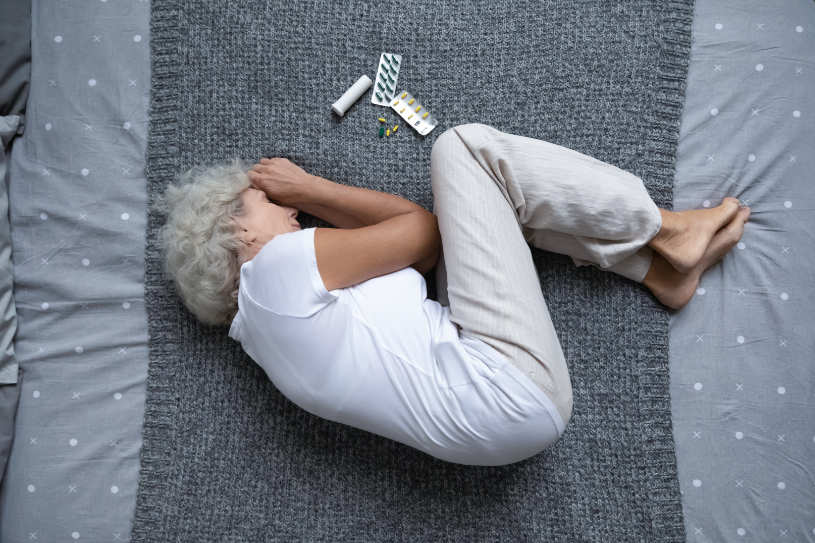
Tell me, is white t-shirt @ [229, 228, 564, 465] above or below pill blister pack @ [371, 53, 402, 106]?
below

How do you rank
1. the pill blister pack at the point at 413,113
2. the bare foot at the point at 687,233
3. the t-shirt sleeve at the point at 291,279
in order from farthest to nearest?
1. the pill blister pack at the point at 413,113
2. the bare foot at the point at 687,233
3. the t-shirt sleeve at the point at 291,279

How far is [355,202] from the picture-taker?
3.87 feet

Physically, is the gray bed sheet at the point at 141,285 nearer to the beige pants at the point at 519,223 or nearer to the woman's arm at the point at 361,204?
the beige pants at the point at 519,223

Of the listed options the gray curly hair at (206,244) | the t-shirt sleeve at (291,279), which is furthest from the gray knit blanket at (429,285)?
the t-shirt sleeve at (291,279)

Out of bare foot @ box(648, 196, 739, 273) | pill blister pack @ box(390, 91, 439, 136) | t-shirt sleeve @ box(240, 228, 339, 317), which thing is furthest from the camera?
pill blister pack @ box(390, 91, 439, 136)

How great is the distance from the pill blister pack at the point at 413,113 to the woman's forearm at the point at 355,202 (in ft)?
0.61

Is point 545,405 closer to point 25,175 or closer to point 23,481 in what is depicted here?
point 23,481

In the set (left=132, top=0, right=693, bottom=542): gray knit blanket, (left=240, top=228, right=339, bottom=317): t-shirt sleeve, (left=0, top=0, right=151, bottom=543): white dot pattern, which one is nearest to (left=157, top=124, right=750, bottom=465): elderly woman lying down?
(left=240, top=228, right=339, bottom=317): t-shirt sleeve

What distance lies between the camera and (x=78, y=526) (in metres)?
→ 1.21

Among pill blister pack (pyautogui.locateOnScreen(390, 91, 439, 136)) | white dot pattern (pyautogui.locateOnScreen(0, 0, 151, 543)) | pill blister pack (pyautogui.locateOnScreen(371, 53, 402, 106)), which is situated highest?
pill blister pack (pyautogui.locateOnScreen(371, 53, 402, 106))

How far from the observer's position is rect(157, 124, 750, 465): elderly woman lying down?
39.6 inches

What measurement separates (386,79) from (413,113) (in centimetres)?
10

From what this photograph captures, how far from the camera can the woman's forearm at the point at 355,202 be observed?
1.18m

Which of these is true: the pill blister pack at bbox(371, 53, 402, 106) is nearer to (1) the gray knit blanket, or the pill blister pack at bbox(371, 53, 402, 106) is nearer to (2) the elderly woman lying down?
(1) the gray knit blanket
